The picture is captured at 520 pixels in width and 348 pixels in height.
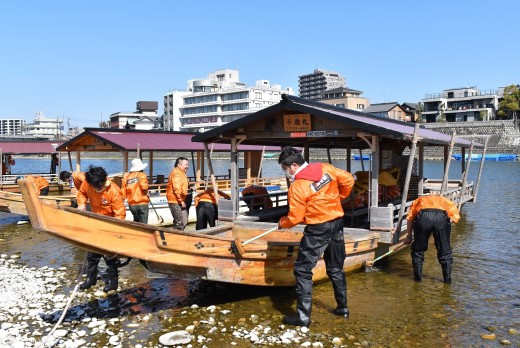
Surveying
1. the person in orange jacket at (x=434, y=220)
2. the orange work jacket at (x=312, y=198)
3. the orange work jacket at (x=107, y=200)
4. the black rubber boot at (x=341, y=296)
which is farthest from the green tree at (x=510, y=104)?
the orange work jacket at (x=107, y=200)

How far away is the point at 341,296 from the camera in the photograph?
24.5ft

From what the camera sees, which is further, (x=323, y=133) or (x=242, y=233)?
(x=242, y=233)

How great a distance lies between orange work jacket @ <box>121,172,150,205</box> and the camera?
10688 mm

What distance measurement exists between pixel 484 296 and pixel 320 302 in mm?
3563

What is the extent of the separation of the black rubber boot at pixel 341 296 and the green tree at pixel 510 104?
9574cm

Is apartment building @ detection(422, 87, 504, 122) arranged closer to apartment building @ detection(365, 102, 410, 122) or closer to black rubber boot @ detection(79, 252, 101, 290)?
apartment building @ detection(365, 102, 410, 122)

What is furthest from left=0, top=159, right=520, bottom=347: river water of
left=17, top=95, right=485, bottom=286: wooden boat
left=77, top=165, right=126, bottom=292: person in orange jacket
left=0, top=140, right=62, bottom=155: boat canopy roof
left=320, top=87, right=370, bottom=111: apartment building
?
left=320, top=87, right=370, bottom=111: apartment building

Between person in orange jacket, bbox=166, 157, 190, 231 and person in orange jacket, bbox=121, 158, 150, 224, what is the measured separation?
33.8 inches

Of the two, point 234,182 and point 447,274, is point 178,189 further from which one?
point 447,274

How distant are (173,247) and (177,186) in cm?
475

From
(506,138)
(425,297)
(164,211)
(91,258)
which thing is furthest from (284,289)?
(506,138)

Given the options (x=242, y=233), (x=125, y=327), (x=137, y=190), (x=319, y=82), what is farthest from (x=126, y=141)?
(x=319, y=82)

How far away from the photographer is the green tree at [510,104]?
3492 inches

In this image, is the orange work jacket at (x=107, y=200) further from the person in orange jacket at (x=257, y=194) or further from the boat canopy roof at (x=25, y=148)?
the boat canopy roof at (x=25, y=148)
